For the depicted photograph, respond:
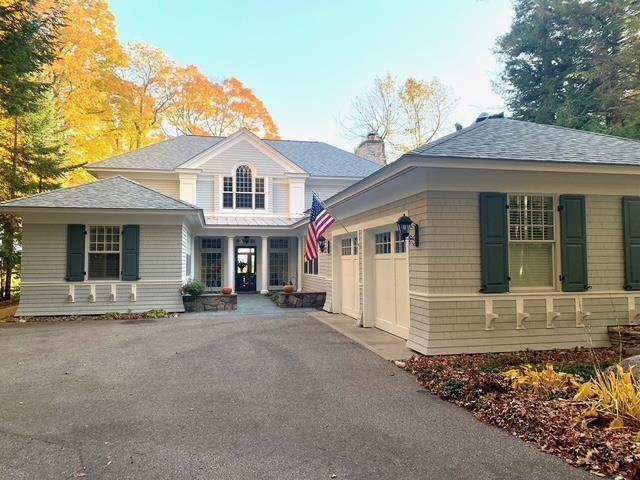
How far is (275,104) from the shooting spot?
27.2 m

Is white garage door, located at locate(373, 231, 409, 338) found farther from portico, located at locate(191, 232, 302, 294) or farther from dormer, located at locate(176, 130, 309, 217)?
dormer, located at locate(176, 130, 309, 217)

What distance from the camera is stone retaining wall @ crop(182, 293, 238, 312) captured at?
40.0 ft

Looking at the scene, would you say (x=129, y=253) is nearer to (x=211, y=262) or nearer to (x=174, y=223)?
(x=174, y=223)

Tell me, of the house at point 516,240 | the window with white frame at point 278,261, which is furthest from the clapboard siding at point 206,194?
the house at point 516,240

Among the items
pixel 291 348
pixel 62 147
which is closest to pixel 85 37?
pixel 62 147

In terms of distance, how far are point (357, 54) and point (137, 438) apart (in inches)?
883

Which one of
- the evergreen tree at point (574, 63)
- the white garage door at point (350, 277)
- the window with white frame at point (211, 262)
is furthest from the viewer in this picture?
the window with white frame at point (211, 262)

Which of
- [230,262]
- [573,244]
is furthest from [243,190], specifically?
[573,244]

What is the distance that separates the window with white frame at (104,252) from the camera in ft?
36.5

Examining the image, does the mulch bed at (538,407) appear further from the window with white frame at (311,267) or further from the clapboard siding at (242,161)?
the clapboard siding at (242,161)

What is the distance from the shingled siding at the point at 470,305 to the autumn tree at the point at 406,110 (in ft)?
64.3

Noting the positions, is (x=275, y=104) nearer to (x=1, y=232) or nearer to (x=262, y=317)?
(x=1, y=232)

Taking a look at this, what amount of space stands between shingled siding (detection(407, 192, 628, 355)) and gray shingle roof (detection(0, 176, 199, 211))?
736 centimetres

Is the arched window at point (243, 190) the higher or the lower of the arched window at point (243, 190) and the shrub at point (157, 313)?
the higher
